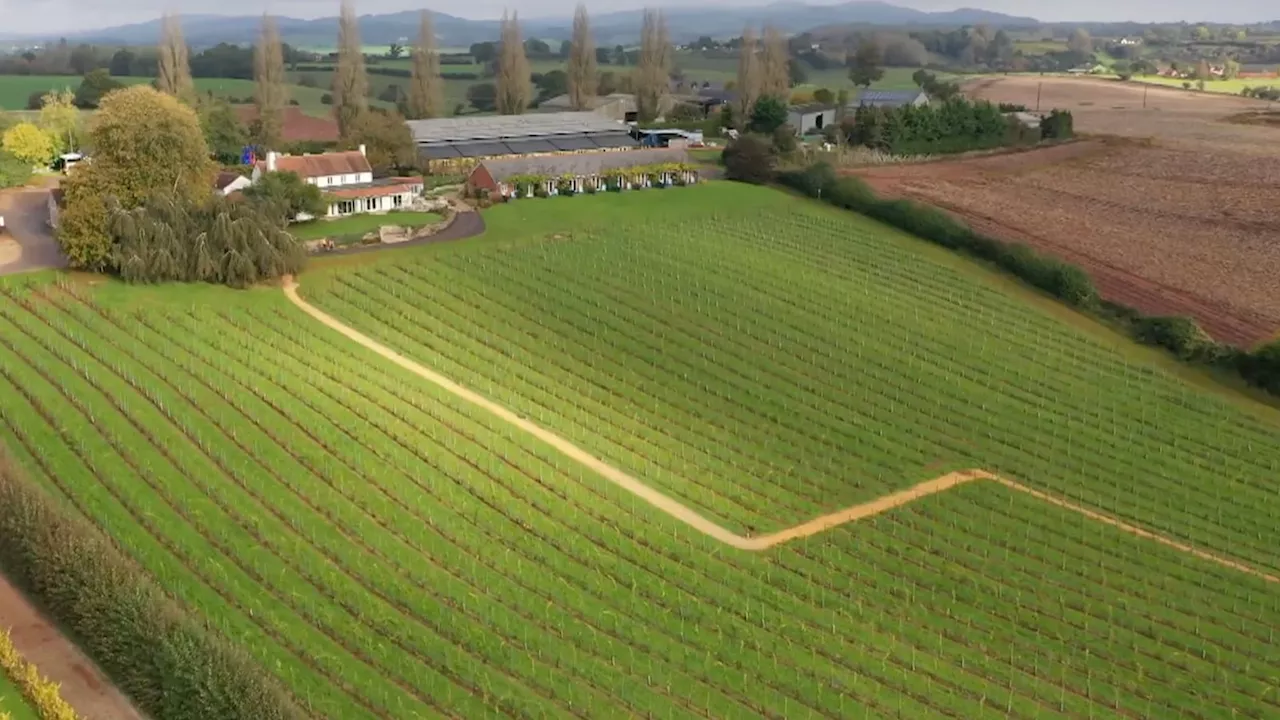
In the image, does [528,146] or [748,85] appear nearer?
[528,146]

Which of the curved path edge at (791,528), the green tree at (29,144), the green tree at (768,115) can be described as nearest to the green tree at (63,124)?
the green tree at (29,144)

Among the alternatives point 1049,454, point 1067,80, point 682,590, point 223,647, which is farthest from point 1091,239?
point 1067,80

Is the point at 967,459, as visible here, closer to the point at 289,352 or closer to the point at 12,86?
the point at 289,352

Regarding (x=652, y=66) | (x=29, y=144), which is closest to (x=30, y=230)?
→ (x=29, y=144)

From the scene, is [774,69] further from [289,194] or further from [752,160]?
[289,194]

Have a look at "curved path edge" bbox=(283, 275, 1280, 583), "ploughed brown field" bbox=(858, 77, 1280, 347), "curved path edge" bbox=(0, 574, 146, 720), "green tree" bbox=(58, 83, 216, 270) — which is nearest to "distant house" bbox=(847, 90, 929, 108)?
"ploughed brown field" bbox=(858, 77, 1280, 347)

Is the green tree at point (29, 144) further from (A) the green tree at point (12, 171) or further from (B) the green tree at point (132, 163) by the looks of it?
(B) the green tree at point (132, 163)

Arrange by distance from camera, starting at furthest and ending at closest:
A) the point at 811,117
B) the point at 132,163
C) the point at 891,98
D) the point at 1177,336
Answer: the point at 891,98 < the point at 811,117 < the point at 1177,336 < the point at 132,163
